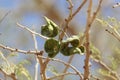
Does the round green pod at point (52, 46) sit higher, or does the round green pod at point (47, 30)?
the round green pod at point (47, 30)

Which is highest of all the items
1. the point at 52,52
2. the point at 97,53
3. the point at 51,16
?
the point at 52,52

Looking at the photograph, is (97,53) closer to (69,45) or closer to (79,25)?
(69,45)

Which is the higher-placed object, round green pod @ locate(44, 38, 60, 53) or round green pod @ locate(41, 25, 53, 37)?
round green pod @ locate(41, 25, 53, 37)

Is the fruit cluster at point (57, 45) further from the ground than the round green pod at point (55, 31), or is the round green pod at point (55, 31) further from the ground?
the round green pod at point (55, 31)

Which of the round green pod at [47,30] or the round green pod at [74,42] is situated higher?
the round green pod at [47,30]

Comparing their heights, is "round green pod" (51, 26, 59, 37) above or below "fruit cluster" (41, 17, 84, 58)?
above

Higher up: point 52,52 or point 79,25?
point 52,52

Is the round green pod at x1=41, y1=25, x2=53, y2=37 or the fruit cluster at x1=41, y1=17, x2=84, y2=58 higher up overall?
the round green pod at x1=41, y1=25, x2=53, y2=37

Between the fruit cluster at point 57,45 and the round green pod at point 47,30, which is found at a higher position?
the round green pod at point 47,30

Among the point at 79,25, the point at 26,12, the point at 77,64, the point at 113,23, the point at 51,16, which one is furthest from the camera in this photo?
the point at 26,12

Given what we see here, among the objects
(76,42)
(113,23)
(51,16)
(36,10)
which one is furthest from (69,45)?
(36,10)

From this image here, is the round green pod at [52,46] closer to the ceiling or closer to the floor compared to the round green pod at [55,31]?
closer to the floor
